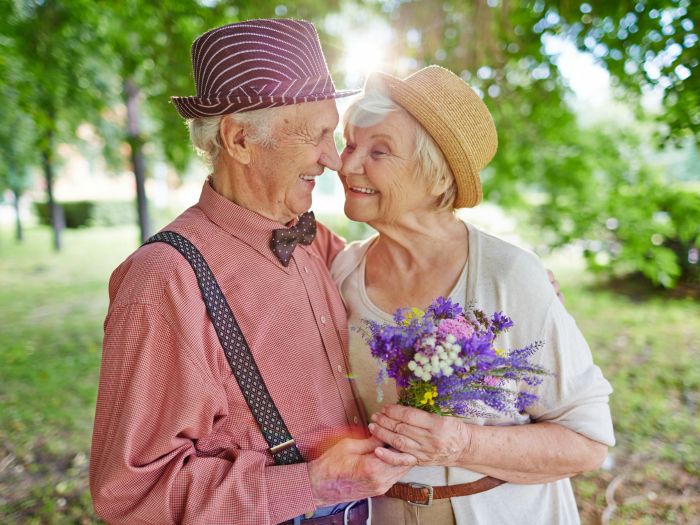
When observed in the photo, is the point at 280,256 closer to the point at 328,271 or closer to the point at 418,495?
the point at 328,271

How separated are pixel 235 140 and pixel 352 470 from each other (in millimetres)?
1185

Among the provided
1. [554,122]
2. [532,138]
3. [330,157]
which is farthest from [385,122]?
[532,138]

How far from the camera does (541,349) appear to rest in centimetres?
201

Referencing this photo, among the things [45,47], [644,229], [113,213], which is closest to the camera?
[644,229]

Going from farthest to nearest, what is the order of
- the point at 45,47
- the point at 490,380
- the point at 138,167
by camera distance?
the point at 138,167 → the point at 45,47 → the point at 490,380

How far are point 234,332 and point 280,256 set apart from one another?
37cm

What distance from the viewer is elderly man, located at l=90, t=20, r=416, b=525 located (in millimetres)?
1679

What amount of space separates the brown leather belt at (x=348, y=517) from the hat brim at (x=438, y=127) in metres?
1.27

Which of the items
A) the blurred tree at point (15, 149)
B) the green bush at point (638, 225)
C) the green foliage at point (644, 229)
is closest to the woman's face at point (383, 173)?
the green bush at point (638, 225)

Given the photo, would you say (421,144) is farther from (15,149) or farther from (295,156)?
(15,149)

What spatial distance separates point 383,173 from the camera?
7.47ft

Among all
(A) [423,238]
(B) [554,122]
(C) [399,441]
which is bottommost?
(C) [399,441]

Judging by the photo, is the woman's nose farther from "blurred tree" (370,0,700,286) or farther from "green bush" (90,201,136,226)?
"green bush" (90,201,136,226)

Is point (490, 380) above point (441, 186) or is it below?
below
